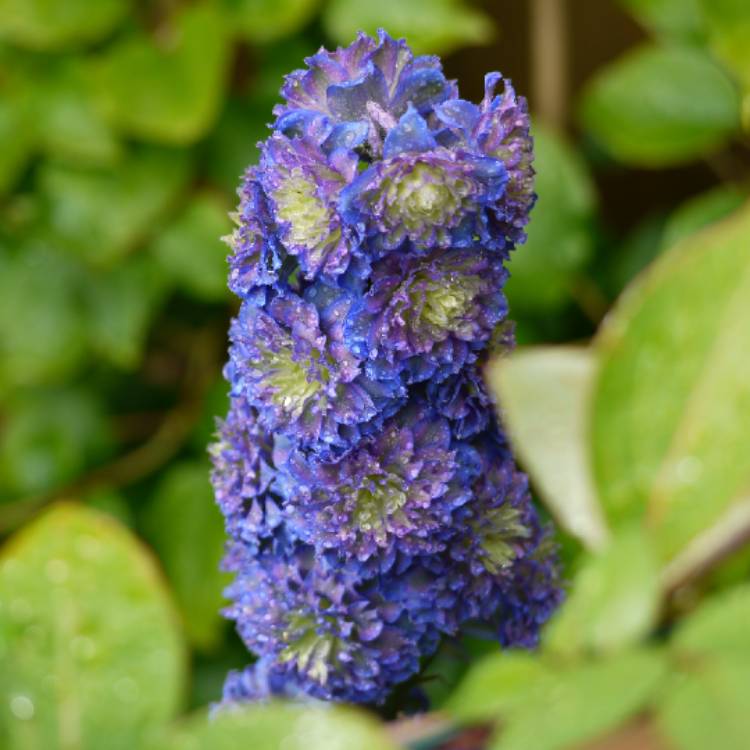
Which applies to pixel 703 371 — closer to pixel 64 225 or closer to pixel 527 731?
pixel 527 731

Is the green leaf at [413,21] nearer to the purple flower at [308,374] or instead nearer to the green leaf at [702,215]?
the green leaf at [702,215]

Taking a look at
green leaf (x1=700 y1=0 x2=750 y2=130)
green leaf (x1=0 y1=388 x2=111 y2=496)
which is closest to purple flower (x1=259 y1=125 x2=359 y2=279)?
green leaf (x1=700 y1=0 x2=750 y2=130)

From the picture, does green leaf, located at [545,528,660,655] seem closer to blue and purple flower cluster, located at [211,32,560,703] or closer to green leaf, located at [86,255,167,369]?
blue and purple flower cluster, located at [211,32,560,703]

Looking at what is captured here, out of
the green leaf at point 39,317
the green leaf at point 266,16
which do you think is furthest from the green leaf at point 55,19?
the green leaf at point 39,317

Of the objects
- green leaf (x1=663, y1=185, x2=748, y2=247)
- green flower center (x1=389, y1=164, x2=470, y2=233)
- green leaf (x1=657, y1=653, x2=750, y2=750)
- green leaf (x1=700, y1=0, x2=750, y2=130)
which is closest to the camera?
green leaf (x1=657, y1=653, x2=750, y2=750)

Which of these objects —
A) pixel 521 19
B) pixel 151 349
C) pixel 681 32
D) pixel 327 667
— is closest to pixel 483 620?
pixel 327 667

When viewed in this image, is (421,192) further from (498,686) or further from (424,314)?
(498,686)

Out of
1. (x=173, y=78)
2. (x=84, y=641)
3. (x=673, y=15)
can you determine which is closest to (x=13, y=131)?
(x=173, y=78)
